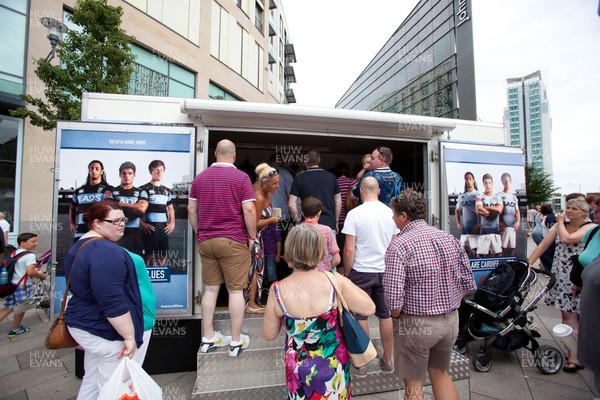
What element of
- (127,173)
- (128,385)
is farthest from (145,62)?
(128,385)

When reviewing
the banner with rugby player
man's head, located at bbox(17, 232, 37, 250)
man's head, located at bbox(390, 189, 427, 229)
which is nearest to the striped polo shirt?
the banner with rugby player

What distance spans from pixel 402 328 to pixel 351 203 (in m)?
2.46

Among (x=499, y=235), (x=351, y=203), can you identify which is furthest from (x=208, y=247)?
(x=499, y=235)

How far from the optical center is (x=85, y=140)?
2986 millimetres

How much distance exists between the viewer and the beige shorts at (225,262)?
2795mm

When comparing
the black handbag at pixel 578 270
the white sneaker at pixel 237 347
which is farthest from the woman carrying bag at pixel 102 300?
the black handbag at pixel 578 270

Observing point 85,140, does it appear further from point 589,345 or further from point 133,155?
point 589,345

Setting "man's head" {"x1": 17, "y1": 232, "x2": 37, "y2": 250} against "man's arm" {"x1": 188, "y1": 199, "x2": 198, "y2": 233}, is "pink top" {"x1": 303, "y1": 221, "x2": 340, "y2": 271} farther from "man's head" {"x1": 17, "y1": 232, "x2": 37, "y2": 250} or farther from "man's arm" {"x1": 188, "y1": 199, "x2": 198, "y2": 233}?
"man's head" {"x1": 17, "y1": 232, "x2": 37, "y2": 250}

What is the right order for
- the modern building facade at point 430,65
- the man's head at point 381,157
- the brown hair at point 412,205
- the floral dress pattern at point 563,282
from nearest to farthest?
→ the brown hair at point 412,205 < the floral dress pattern at point 563,282 < the man's head at point 381,157 < the modern building facade at point 430,65

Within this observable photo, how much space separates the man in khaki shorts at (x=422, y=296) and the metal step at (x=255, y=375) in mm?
800

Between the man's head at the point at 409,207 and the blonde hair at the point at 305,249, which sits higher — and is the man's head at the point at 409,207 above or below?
above

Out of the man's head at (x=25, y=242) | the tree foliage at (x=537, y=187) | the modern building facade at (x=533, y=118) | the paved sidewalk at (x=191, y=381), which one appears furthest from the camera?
the modern building facade at (x=533, y=118)

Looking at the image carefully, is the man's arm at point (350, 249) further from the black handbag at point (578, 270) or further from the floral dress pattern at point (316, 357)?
the black handbag at point (578, 270)

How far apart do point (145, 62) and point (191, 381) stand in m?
14.2
